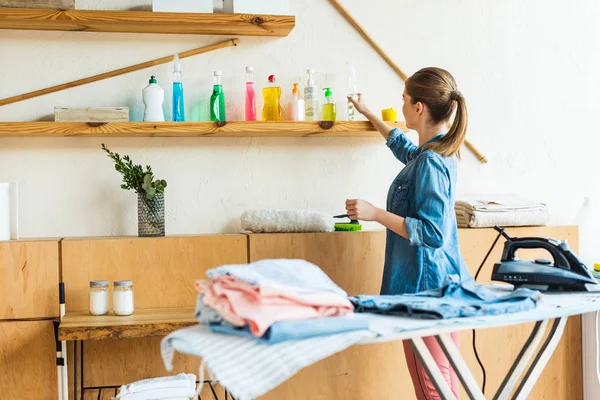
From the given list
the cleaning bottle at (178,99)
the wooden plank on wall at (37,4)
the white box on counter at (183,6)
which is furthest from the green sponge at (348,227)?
the wooden plank on wall at (37,4)

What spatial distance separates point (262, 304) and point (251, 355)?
0.35 ft

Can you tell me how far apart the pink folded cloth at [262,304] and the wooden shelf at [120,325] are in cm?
98

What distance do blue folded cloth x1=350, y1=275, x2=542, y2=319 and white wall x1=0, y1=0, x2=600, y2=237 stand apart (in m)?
1.40

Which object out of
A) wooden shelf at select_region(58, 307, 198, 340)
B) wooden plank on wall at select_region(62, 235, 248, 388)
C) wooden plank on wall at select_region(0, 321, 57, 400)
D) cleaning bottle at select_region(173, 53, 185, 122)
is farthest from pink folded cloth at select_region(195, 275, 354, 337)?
cleaning bottle at select_region(173, 53, 185, 122)

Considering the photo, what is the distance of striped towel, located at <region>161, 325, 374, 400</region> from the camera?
3.99 feet

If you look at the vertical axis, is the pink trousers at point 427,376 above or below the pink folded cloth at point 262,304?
below

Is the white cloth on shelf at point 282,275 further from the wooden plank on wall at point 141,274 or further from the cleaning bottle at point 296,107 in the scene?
the cleaning bottle at point 296,107

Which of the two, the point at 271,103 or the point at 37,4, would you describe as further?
the point at 271,103

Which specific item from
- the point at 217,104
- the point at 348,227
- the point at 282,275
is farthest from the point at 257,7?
the point at 282,275

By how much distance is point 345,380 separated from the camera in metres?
2.88

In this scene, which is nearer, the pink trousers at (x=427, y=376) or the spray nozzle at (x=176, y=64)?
the pink trousers at (x=427, y=376)

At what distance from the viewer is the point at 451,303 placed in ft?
5.26

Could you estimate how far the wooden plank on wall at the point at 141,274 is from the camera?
2.66 metres

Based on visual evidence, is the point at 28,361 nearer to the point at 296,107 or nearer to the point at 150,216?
the point at 150,216
